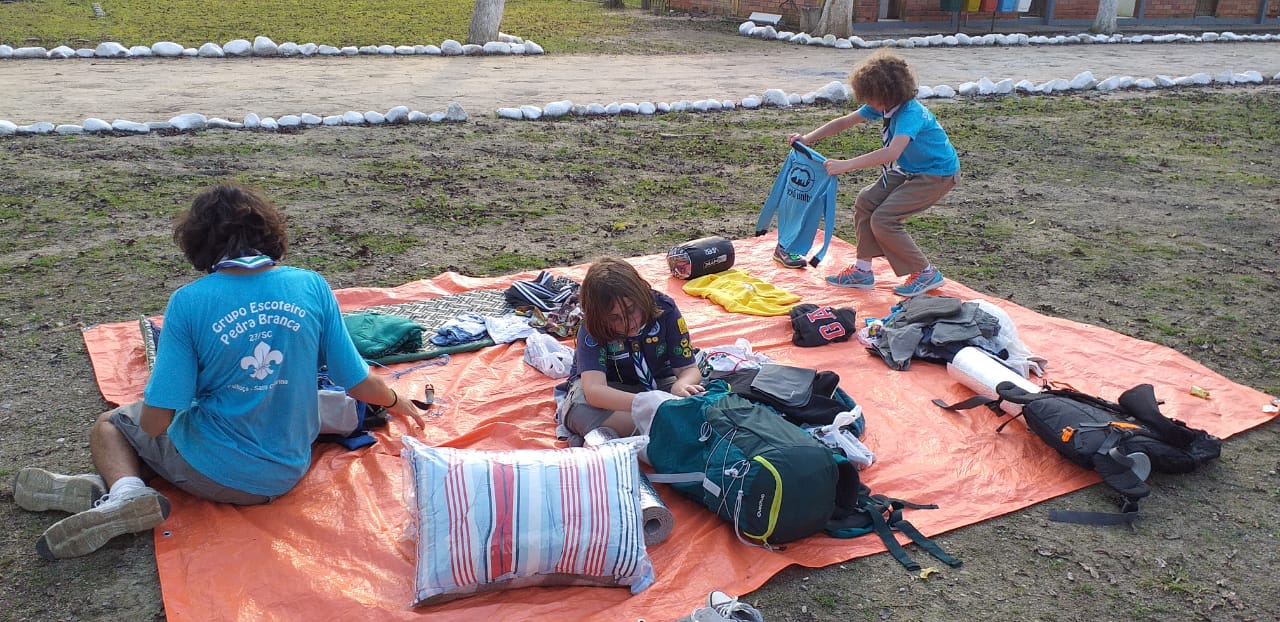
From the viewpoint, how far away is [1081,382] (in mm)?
4926

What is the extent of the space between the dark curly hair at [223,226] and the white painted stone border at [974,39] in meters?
16.1

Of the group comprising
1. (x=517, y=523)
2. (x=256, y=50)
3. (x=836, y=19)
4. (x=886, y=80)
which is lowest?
(x=517, y=523)

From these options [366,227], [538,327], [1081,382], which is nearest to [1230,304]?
[1081,382]

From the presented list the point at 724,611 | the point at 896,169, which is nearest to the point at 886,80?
the point at 896,169

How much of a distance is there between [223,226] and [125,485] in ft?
3.45

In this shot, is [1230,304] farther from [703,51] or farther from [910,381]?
[703,51]

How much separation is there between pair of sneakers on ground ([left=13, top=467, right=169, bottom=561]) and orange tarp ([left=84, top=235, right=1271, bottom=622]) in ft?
Answer: 0.50

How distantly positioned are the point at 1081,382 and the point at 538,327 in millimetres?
3037

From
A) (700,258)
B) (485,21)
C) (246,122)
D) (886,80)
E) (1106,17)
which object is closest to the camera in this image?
(886,80)

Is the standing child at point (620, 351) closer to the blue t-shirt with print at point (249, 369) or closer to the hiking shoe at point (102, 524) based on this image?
the blue t-shirt with print at point (249, 369)

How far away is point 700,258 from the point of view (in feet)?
20.1

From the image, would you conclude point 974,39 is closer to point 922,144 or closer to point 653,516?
point 922,144

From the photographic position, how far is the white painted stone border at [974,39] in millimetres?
18188

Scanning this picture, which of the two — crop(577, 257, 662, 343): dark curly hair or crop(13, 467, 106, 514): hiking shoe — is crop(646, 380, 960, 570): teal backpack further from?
crop(13, 467, 106, 514): hiking shoe
